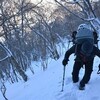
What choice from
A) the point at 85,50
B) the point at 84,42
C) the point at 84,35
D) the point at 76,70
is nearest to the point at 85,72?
the point at 76,70

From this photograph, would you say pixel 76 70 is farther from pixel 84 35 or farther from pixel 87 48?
pixel 84 35

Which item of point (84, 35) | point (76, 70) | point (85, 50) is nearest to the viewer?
point (85, 50)

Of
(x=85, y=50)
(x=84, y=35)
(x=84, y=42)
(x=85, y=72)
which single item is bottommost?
(x=85, y=72)

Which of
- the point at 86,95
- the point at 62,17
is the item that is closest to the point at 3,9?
the point at 62,17

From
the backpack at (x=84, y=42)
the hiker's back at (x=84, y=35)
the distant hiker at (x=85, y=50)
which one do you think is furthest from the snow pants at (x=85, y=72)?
the hiker's back at (x=84, y=35)

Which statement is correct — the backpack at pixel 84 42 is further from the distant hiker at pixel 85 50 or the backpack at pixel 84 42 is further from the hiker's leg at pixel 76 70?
the hiker's leg at pixel 76 70

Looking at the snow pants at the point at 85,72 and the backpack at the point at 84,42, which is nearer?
the backpack at the point at 84,42

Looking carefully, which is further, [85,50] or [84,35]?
[84,35]

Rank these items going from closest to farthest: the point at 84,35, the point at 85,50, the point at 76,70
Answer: the point at 85,50 → the point at 84,35 → the point at 76,70

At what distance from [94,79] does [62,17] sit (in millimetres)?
35655

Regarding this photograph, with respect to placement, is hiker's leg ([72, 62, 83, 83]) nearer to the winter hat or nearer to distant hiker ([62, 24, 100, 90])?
distant hiker ([62, 24, 100, 90])

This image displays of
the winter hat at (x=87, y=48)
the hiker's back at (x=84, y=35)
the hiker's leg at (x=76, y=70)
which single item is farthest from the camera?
the hiker's leg at (x=76, y=70)

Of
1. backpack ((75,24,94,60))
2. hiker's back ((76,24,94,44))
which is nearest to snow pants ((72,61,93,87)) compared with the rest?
backpack ((75,24,94,60))

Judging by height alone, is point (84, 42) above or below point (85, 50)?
above
